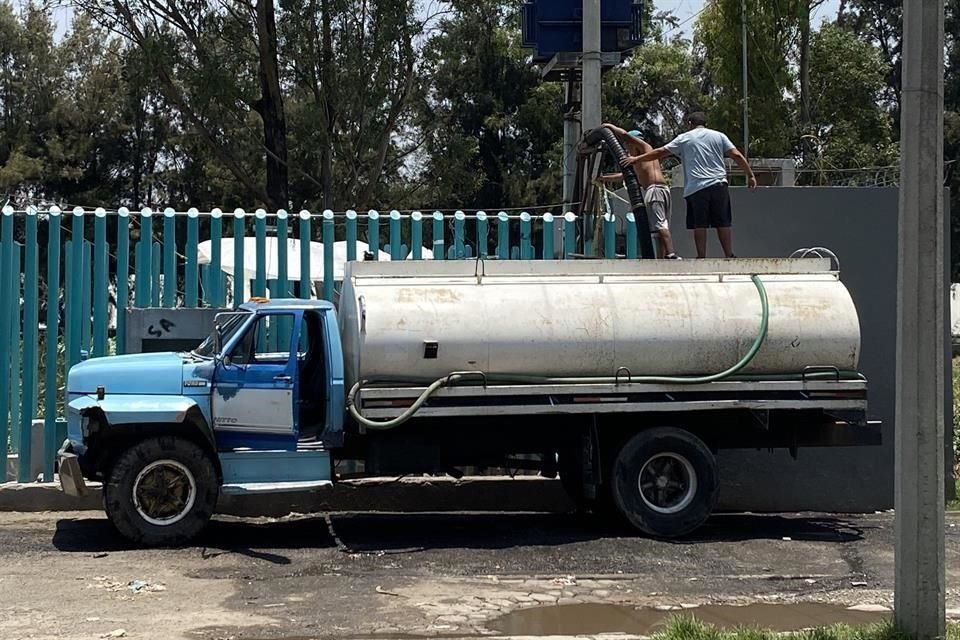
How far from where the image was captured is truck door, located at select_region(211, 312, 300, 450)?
10117mm

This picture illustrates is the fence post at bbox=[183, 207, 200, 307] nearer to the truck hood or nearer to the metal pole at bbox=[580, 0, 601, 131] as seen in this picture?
the truck hood

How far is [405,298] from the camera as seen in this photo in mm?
10094

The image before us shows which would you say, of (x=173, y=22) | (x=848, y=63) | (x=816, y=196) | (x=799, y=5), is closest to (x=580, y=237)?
(x=816, y=196)

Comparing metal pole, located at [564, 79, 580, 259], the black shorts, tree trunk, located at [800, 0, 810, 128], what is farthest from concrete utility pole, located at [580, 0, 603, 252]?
tree trunk, located at [800, 0, 810, 128]

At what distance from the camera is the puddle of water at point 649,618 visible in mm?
7652

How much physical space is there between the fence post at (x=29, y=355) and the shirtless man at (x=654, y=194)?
5.53 meters

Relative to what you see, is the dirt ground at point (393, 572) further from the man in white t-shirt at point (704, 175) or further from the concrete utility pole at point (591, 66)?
the concrete utility pole at point (591, 66)

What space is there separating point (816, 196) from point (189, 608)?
7.53 meters

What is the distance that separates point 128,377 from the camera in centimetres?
994

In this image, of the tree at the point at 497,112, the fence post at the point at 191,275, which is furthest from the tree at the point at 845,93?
the fence post at the point at 191,275

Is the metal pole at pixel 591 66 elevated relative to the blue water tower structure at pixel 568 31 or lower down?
lower down

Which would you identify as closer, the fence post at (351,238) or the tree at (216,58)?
the fence post at (351,238)

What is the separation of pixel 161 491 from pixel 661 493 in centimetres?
417

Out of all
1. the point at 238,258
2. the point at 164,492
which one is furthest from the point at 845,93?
the point at 164,492
